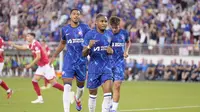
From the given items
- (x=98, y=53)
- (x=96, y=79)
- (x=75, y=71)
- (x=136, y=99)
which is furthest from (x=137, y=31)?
(x=98, y=53)

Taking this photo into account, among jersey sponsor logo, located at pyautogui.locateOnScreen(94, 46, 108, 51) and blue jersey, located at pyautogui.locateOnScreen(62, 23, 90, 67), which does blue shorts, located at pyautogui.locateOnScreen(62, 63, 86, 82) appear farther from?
jersey sponsor logo, located at pyautogui.locateOnScreen(94, 46, 108, 51)

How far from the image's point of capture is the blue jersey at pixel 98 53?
15.2 m

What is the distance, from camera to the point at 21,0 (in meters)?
46.7

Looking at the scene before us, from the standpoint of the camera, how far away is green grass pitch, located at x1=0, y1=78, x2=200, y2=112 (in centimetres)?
1973

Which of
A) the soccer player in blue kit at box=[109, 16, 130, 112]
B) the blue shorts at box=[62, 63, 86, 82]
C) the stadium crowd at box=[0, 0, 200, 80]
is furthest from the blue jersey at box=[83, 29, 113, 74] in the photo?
the stadium crowd at box=[0, 0, 200, 80]

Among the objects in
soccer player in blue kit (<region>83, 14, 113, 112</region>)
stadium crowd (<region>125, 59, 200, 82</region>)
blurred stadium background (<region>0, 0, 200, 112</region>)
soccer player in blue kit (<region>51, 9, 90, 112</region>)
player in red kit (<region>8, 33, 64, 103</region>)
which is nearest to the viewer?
soccer player in blue kit (<region>83, 14, 113, 112</region>)

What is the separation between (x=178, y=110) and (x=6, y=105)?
5693 millimetres

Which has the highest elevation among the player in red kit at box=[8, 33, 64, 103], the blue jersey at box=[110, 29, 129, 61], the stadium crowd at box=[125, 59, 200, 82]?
the blue jersey at box=[110, 29, 129, 61]

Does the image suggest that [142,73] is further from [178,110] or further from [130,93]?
[178,110]

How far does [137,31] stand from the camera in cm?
3844

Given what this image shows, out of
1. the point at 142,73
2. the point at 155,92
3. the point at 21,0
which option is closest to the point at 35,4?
the point at 21,0

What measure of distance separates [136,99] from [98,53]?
28.8 feet

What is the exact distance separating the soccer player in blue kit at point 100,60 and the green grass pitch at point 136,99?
396cm

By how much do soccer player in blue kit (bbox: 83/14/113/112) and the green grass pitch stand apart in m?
3.96
